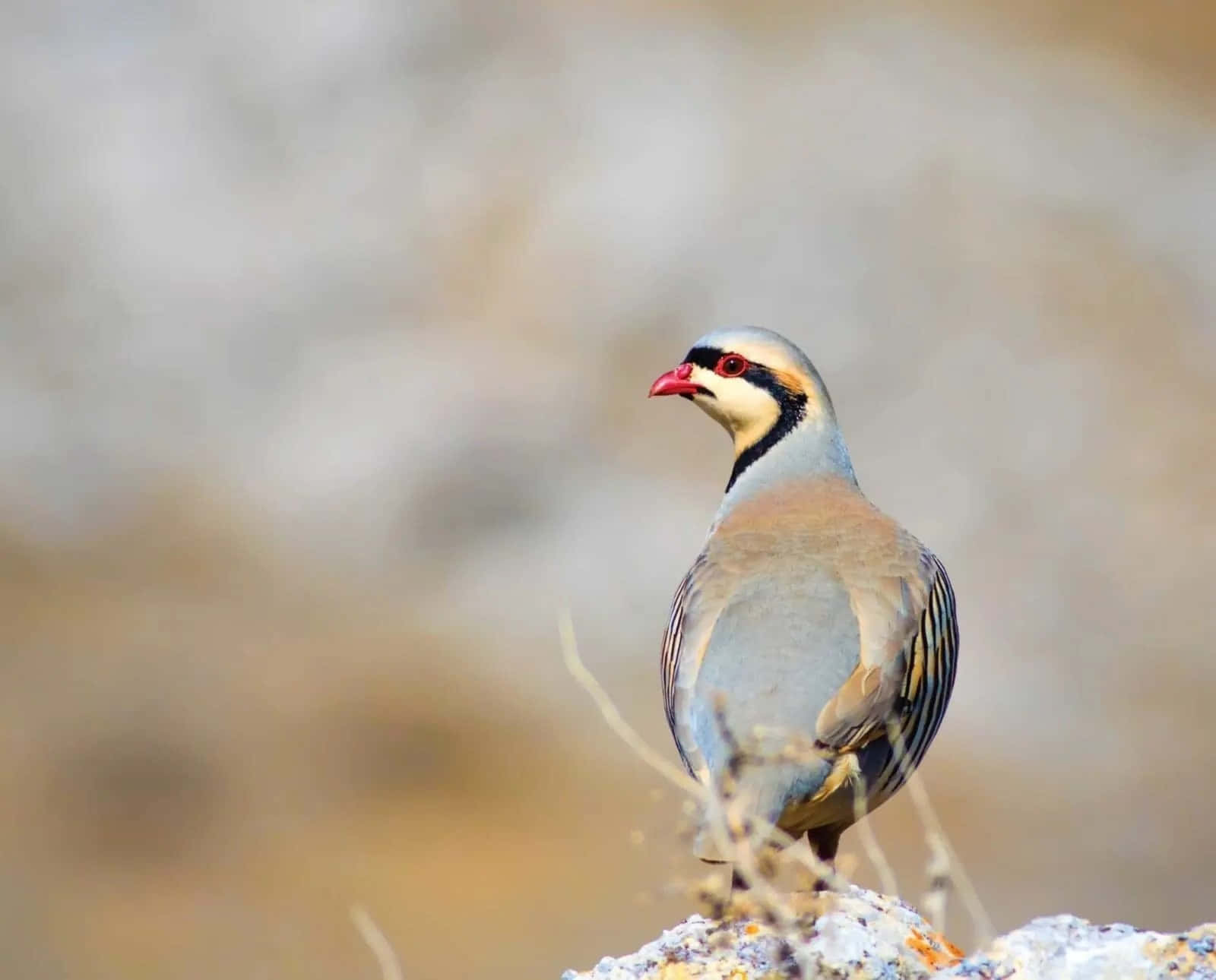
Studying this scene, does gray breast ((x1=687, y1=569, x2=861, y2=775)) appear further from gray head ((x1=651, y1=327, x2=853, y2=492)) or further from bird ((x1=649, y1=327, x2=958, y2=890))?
gray head ((x1=651, y1=327, x2=853, y2=492))

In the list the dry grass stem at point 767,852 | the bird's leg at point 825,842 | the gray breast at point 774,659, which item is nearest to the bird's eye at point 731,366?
the gray breast at point 774,659

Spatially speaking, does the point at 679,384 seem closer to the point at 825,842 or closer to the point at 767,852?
the point at 825,842

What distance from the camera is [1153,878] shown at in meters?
14.0

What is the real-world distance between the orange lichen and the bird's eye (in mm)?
2031

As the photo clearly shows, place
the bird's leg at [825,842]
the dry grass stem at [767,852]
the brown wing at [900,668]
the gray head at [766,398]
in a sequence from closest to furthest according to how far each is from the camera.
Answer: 1. the dry grass stem at [767,852]
2. the brown wing at [900,668]
3. the bird's leg at [825,842]
4. the gray head at [766,398]

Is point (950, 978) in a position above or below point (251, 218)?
below

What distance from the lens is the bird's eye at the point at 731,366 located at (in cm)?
609

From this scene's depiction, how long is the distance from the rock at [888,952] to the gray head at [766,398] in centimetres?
181

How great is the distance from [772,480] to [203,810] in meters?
9.52

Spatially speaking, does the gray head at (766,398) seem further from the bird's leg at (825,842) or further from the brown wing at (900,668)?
the bird's leg at (825,842)

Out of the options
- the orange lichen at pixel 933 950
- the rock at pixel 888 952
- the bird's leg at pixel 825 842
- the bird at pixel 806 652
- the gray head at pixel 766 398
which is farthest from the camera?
the gray head at pixel 766 398

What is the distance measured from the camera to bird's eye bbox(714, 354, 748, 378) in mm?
6094

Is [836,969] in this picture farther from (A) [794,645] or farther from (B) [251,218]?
(B) [251,218]

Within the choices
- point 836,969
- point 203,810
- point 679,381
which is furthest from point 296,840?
point 836,969
